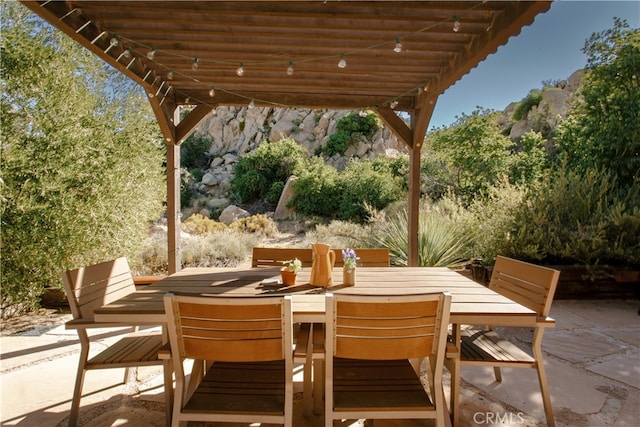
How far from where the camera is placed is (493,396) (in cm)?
224

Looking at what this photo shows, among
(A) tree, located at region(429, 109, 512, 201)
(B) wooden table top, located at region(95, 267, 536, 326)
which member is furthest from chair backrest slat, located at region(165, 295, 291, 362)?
(A) tree, located at region(429, 109, 512, 201)

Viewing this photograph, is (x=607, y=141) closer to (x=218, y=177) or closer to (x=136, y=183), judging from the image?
(x=136, y=183)

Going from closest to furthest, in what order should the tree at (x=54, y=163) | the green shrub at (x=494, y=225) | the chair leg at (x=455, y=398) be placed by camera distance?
1. the chair leg at (x=455, y=398)
2. the tree at (x=54, y=163)
3. the green shrub at (x=494, y=225)

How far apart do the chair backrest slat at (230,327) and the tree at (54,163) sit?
3018 mm

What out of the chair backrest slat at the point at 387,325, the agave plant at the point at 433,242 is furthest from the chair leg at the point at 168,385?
the agave plant at the point at 433,242

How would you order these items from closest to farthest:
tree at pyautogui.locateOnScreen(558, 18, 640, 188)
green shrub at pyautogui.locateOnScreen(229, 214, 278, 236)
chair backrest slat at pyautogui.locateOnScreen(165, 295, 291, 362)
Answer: chair backrest slat at pyautogui.locateOnScreen(165, 295, 291, 362) < tree at pyautogui.locateOnScreen(558, 18, 640, 188) < green shrub at pyautogui.locateOnScreen(229, 214, 278, 236)

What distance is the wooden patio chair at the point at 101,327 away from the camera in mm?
1852

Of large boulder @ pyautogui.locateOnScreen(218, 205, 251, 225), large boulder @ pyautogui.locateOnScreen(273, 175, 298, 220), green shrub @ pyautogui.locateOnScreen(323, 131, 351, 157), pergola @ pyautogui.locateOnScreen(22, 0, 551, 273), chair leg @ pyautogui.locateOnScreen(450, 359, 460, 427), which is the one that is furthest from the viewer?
green shrub @ pyautogui.locateOnScreen(323, 131, 351, 157)

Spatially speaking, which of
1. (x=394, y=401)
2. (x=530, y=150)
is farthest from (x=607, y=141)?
(x=394, y=401)

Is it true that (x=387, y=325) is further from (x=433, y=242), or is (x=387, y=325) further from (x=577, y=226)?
(x=577, y=226)

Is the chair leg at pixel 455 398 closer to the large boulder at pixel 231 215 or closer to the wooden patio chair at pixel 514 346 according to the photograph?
the wooden patio chair at pixel 514 346

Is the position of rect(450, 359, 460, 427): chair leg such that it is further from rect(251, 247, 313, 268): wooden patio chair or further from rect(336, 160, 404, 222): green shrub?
Result: rect(336, 160, 404, 222): green shrub

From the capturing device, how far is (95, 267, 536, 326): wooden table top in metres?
1.63

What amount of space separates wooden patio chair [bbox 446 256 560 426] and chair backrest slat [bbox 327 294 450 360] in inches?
8.9
